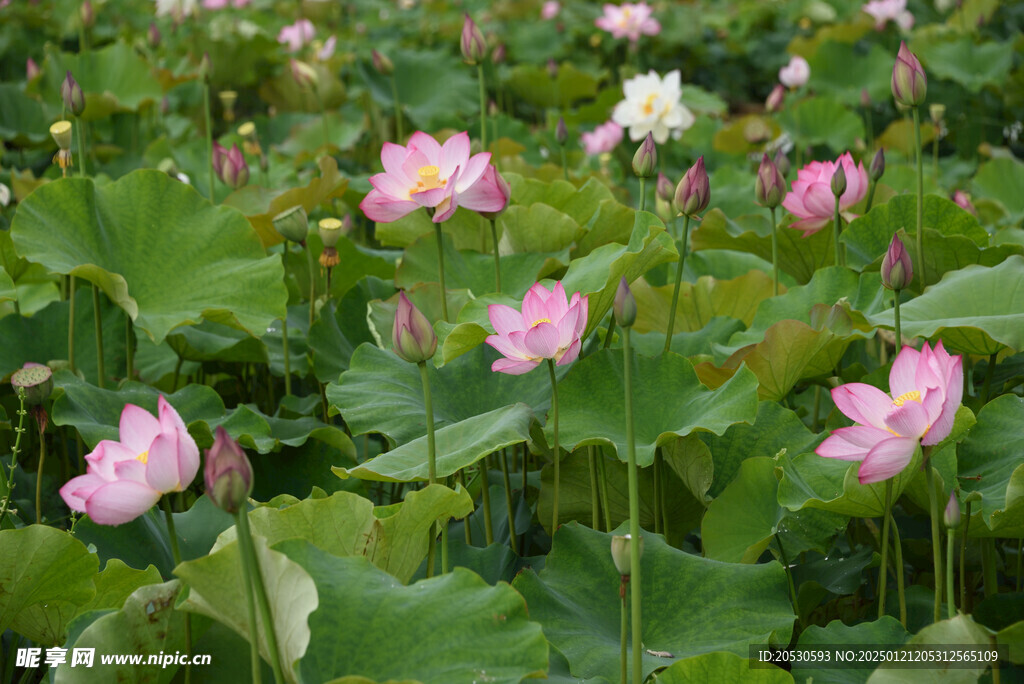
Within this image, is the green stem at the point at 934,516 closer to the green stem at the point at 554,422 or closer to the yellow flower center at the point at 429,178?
the green stem at the point at 554,422

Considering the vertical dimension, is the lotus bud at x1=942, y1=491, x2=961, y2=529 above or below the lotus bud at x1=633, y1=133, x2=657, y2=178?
below

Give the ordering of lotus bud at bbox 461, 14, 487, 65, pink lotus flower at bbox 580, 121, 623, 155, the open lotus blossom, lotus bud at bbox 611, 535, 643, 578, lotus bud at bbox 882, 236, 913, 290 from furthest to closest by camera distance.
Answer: pink lotus flower at bbox 580, 121, 623, 155
the open lotus blossom
lotus bud at bbox 461, 14, 487, 65
lotus bud at bbox 882, 236, 913, 290
lotus bud at bbox 611, 535, 643, 578

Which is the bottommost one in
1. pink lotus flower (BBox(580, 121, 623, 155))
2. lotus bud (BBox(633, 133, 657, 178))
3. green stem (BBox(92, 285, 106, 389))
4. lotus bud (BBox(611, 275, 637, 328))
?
pink lotus flower (BBox(580, 121, 623, 155))

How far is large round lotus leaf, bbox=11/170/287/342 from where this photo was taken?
1450mm

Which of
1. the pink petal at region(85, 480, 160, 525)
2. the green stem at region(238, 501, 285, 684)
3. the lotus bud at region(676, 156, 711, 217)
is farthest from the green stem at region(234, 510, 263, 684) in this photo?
the lotus bud at region(676, 156, 711, 217)

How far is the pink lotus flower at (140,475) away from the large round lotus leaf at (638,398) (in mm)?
491

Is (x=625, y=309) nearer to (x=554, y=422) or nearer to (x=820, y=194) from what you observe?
(x=554, y=422)

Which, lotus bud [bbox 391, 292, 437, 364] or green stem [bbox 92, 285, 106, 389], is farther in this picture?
green stem [bbox 92, 285, 106, 389]

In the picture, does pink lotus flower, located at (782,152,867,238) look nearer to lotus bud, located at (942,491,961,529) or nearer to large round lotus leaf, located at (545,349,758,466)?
large round lotus leaf, located at (545,349,758,466)

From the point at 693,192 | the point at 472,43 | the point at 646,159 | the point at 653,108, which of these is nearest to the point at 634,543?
the point at 693,192

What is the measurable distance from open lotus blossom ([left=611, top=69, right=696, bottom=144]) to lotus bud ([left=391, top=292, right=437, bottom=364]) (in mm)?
1552

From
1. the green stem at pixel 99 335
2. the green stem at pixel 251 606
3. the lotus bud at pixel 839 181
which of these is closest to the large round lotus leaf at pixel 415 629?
the green stem at pixel 251 606

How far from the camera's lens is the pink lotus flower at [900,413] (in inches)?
32.7

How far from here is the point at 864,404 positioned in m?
0.89
